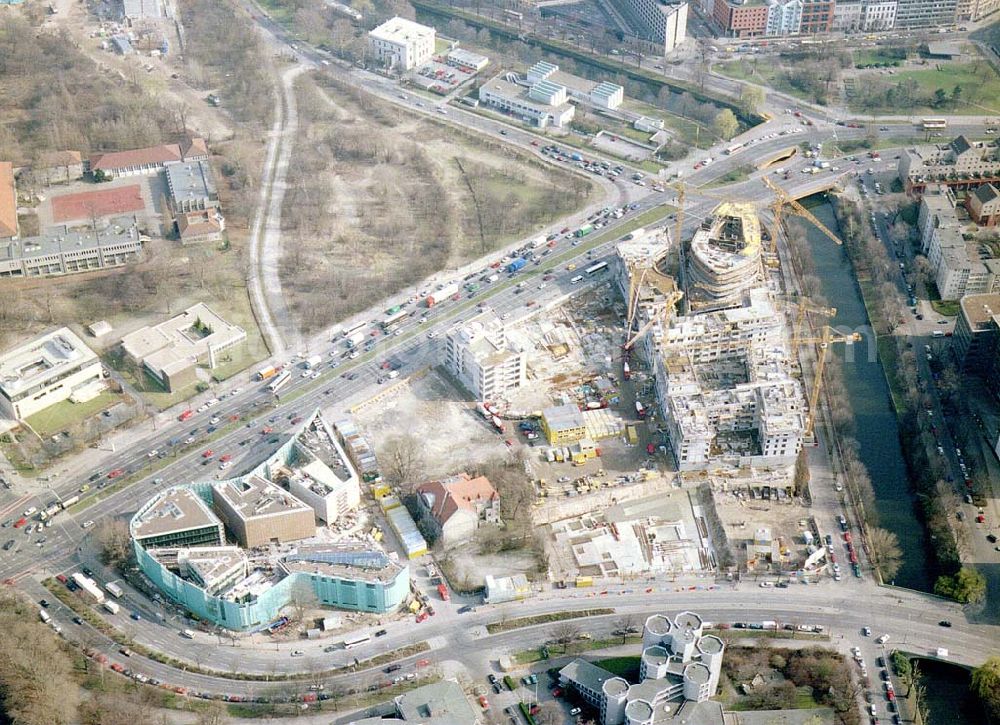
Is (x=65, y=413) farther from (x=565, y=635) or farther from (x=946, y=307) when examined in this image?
(x=946, y=307)

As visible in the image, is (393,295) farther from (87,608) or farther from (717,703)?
(717,703)

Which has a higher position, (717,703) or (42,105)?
(42,105)

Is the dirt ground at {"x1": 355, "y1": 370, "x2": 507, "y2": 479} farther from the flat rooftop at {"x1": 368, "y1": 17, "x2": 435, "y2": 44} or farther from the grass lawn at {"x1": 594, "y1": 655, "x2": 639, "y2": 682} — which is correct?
the flat rooftop at {"x1": 368, "y1": 17, "x2": 435, "y2": 44}

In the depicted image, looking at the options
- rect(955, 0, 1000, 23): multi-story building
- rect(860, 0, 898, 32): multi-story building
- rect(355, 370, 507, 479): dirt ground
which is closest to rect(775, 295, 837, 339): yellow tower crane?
rect(355, 370, 507, 479): dirt ground

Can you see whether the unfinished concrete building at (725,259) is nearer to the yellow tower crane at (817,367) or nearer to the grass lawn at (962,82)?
the yellow tower crane at (817,367)

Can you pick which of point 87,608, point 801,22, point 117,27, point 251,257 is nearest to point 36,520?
point 87,608

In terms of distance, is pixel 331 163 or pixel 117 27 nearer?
pixel 331 163
